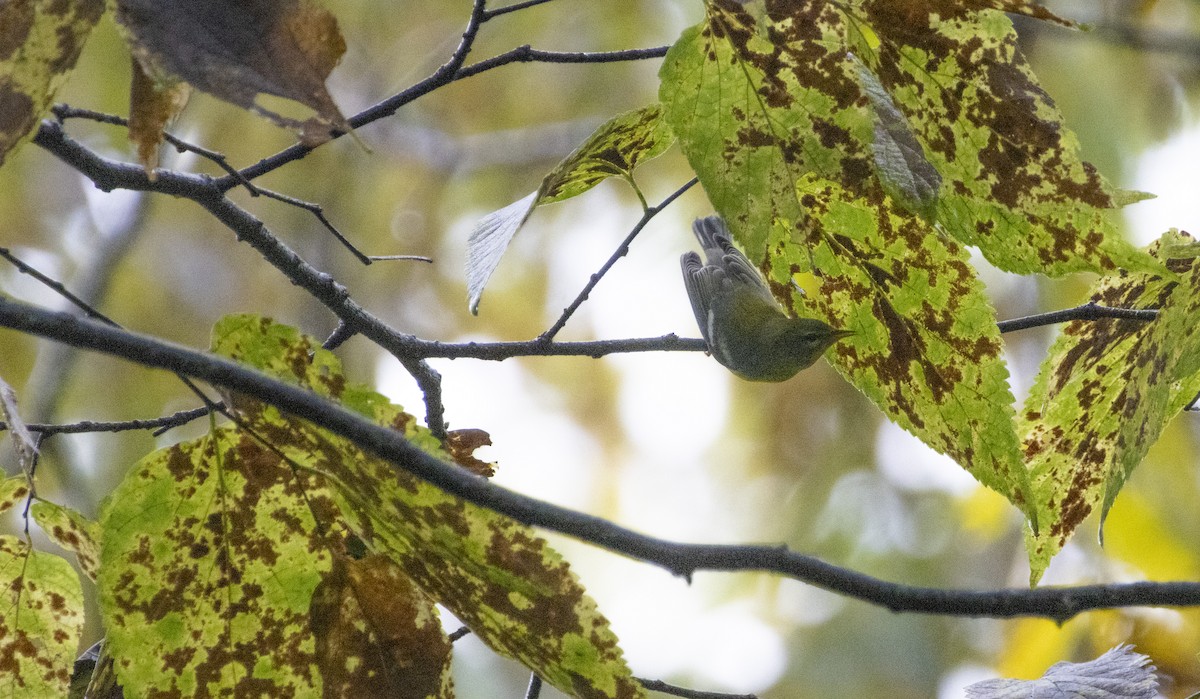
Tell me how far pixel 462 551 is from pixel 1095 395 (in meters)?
0.61

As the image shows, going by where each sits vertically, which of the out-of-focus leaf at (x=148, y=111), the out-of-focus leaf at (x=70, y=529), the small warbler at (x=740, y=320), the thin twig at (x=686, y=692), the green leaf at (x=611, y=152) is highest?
the small warbler at (x=740, y=320)

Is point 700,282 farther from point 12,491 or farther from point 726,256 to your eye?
point 12,491

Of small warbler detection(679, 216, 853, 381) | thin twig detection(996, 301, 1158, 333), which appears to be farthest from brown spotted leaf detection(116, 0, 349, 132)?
small warbler detection(679, 216, 853, 381)

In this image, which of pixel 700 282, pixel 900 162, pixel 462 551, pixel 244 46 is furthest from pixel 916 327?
pixel 700 282

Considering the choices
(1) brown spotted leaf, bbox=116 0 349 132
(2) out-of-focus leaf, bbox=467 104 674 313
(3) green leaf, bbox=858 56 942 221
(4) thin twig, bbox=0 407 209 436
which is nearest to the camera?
(1) brown spotted leaf, bbox=116 0 349 132

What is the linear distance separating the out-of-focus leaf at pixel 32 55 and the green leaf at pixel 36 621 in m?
0.47

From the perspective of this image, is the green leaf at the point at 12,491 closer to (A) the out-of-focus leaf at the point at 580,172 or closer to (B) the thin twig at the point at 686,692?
(A) the out-of-focus leaf at the point at 580,172

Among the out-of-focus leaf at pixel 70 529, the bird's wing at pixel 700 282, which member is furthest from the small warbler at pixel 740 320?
the out-of-focus leaf at pixel 70 529

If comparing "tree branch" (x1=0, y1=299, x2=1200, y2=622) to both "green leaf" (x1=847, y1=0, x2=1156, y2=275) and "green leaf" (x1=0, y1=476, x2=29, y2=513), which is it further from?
"green leaf" (x1=0, y1=476, x2=29, y2=513)

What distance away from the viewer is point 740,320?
1.98 metres

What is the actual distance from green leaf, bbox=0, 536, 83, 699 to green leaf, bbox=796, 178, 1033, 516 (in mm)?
665

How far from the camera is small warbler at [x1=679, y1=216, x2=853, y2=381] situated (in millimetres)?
1743

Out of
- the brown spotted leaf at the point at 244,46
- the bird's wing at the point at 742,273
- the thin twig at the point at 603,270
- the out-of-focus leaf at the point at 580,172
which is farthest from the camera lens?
the bird's wing at the point at 742,273

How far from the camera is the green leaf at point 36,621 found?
2.57ft
